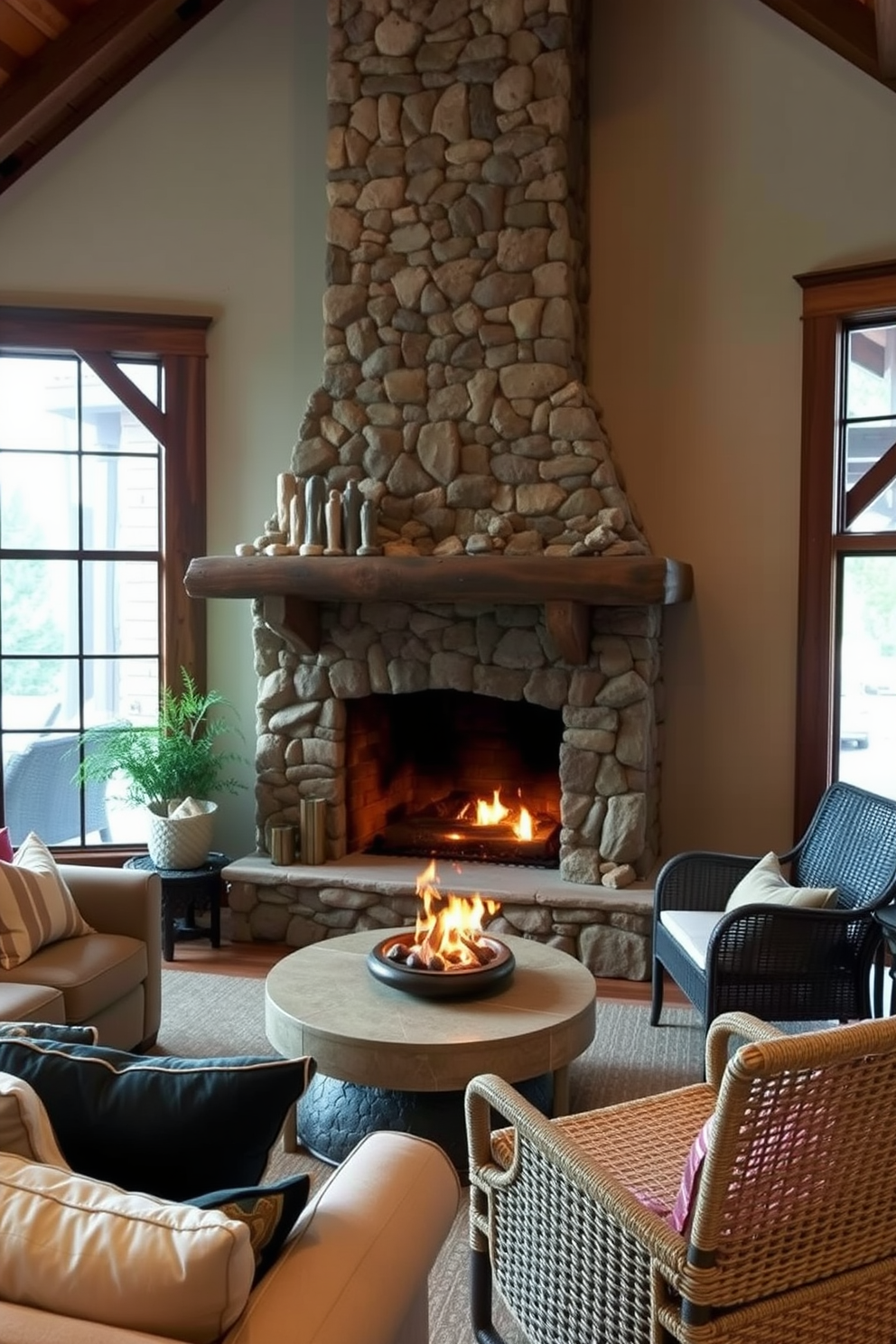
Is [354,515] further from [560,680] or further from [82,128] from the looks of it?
[82,128]

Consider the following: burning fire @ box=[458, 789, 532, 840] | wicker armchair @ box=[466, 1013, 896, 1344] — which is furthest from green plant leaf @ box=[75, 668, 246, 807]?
wicker armchair @ box=[466, 1013, 896, 1344]

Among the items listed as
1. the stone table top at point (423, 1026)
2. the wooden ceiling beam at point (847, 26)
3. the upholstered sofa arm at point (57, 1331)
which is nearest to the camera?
the upholstered sofa arm at point (57, 1331)

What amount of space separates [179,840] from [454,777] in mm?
1498

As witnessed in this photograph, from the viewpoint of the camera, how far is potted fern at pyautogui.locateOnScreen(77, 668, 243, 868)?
190 inches

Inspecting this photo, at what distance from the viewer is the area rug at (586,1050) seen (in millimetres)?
3342

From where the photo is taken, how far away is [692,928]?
11.8 ft

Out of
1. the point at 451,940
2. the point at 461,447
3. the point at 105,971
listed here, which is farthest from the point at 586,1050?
the point at 461,447

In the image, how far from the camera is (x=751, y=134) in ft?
15.5

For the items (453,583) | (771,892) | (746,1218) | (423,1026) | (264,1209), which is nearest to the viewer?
(264,1209)

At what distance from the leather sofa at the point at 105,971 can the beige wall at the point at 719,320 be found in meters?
2.39

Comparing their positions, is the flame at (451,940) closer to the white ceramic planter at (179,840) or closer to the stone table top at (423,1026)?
the stone table top at (423,1026)

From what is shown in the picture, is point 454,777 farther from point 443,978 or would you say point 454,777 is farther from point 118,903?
point 443,978

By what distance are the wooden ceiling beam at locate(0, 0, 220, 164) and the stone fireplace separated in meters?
0.84

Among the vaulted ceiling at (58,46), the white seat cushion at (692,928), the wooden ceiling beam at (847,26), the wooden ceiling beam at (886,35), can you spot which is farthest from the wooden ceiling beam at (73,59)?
the white seat cushion at (692,928)
